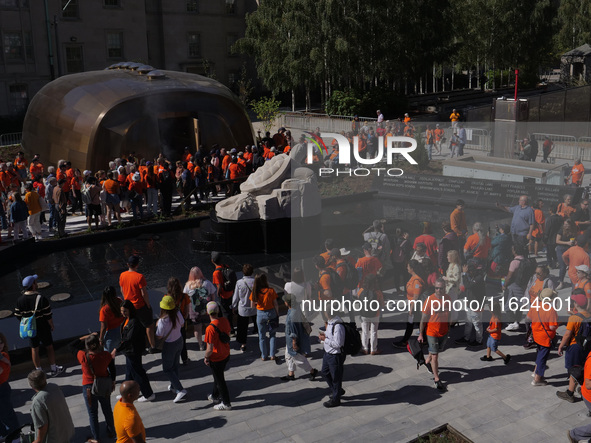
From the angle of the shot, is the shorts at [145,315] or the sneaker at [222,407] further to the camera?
the shorts at [145,315]

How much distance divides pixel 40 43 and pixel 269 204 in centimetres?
3074

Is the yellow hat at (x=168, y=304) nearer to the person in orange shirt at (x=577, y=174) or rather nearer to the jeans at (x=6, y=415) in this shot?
the jeans at (x=6, y=415)

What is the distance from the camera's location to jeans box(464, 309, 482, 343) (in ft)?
36.1

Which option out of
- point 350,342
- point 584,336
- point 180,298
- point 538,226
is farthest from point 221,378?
point 538,226

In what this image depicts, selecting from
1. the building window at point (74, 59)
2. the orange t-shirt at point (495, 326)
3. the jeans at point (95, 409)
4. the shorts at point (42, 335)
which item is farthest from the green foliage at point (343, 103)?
the jeans at point (95, 409)

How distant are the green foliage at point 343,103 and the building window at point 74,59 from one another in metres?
16.5

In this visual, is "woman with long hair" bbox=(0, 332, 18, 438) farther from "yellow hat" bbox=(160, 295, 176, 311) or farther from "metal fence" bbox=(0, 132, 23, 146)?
"metal fence" bbox=(0, 132, 23, 146)

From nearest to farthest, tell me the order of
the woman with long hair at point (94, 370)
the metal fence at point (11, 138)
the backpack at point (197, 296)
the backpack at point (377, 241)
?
the woman with long hair at point (94, 370), the backpack at point (197, 296), the backpack at point (377, 241), the metal fence at point (11, 138)

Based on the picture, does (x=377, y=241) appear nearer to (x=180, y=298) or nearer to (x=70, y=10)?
(x=180, y=298)

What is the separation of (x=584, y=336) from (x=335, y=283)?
154 inches

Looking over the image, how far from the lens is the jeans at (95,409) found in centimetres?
851

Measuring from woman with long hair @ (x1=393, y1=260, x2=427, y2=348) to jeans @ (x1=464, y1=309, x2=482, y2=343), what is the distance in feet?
3.09

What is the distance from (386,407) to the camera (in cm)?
947

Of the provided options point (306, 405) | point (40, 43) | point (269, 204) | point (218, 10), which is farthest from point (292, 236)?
point (218, 10)
